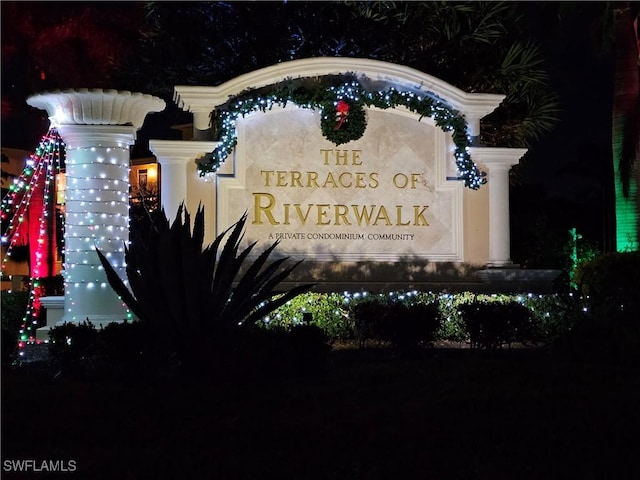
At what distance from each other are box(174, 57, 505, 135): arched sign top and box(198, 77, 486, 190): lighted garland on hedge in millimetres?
119

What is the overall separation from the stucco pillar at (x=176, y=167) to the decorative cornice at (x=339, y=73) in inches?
26.4

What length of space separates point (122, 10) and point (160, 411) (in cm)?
1797

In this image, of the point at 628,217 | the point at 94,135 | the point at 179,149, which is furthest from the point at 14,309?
the point at 628,217

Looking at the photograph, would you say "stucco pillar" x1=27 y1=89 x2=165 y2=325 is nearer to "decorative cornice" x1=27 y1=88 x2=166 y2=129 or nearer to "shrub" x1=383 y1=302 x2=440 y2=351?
"decorative cornice" x1=27 y1=88 x2=166 y2=129

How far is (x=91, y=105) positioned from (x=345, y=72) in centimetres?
435

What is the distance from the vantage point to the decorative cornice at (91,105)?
466 inches

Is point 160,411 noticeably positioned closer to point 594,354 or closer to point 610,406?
point 610,406

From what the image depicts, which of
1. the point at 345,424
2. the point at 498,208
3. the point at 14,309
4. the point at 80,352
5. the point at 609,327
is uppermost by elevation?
the point at 498,208

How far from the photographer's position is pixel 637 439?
242 inches

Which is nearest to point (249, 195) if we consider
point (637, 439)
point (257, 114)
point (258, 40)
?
point (257, 114)

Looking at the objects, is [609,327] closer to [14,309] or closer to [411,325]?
[411,325]

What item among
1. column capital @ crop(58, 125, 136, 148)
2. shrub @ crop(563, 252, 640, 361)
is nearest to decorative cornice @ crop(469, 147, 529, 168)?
shrub @ crop(563, 252, 640, 361)

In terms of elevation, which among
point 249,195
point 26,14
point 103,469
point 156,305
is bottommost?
point 103,469

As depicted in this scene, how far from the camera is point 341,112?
46.6 feet
